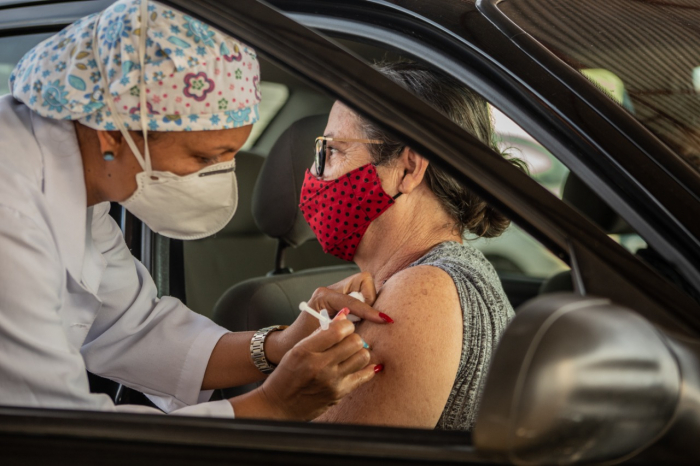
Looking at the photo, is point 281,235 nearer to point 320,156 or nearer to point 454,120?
point 320,156

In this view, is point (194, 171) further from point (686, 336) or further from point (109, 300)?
point (686, 336)

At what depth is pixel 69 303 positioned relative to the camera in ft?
5.92

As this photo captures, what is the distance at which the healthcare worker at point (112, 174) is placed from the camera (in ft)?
4.60

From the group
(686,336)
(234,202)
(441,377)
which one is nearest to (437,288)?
(441,377)

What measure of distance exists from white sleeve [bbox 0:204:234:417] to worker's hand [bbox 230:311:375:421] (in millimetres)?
167

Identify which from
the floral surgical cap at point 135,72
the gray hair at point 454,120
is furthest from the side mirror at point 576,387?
the gray hair at point 454,120

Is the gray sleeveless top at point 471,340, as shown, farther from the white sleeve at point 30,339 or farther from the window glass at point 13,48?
the window glass at point 13,48

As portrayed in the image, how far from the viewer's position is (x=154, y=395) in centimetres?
218

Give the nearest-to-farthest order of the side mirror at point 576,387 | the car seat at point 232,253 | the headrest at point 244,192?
the side mirror at point 576,387 < the car seat at point 232,253 < the headrest at point 244,192

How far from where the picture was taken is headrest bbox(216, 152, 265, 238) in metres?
3.31

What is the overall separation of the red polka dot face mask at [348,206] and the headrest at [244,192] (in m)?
1.27

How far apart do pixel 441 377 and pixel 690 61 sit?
87 cm

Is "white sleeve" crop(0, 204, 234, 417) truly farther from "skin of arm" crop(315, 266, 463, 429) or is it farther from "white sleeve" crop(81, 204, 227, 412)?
"white sleeve" crop(81, 204, 227, 412)

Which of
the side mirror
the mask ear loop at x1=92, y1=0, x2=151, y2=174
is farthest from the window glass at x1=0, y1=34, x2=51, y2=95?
the side mirror
